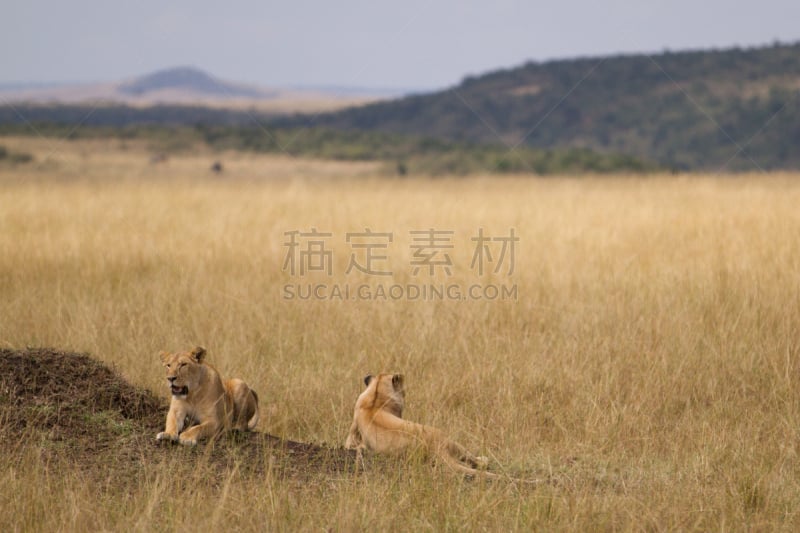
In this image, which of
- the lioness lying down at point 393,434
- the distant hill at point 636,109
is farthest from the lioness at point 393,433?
the distant hill at point 636,109

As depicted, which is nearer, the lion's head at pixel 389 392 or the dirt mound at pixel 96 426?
the dirt mound at pixel 96 426

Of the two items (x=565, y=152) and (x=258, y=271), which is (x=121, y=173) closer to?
(x=565, y=152)

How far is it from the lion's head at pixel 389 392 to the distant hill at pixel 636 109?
142 feet

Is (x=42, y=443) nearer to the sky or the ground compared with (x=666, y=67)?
nearer to the ground

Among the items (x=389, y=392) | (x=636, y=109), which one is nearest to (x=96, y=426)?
(x=389, y=392)

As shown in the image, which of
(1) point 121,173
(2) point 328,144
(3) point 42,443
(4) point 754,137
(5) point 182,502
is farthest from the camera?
(4) point 754,137

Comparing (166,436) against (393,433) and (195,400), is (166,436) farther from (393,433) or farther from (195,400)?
(393,433)

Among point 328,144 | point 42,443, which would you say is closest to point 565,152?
point 328,144

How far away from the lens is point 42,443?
5508 millimetres

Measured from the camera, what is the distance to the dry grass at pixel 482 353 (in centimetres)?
482

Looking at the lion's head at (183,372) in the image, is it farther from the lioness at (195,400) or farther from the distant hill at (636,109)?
the distant hill at (636,109)

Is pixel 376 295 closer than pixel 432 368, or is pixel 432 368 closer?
pixel 432 368

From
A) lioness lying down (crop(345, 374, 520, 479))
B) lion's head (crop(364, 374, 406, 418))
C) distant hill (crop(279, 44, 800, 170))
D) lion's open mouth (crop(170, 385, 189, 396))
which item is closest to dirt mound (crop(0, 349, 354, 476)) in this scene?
lioness lying down (crop(345, 374, 520, 479))

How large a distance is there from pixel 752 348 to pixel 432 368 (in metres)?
2.48
